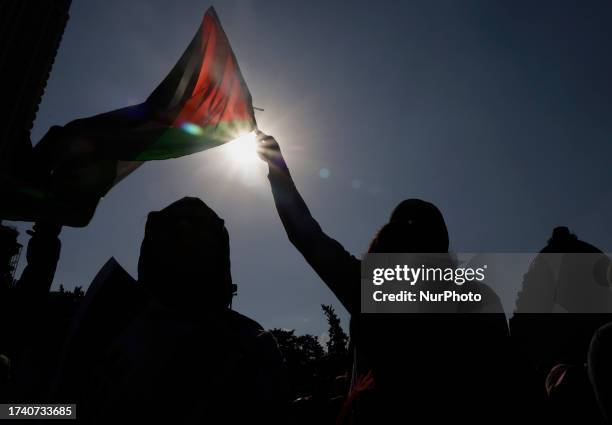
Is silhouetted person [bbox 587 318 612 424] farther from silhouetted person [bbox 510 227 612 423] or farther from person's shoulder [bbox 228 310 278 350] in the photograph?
person's shoulder [bbox 228 310 278 350]

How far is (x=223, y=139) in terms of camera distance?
160 inches

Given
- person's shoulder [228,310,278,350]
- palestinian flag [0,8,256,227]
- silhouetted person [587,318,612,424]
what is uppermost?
palestinian flag [0,8,256,227]

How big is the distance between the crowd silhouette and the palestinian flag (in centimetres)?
77

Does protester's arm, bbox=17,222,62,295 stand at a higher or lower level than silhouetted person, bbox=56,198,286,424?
higher

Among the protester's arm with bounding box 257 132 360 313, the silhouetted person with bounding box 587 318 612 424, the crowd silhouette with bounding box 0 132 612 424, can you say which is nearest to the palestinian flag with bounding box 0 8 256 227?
the crowd silhouette with bounding box 0 132 612 424

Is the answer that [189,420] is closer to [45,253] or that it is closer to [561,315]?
[45,253]

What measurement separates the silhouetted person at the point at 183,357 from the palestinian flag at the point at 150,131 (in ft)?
4.98

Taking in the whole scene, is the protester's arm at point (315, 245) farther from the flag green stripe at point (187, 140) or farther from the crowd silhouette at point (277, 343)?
the flag green stripe at point (187, 140)

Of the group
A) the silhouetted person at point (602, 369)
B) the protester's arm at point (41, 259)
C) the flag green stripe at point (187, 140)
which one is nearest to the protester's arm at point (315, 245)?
the silhouetted person at point (602, 369)

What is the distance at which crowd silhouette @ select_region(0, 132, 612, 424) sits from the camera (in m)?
1.41

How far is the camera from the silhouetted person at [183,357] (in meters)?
1.92

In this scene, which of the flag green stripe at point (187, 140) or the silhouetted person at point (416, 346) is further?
the flag green stripe at point (187, 140)

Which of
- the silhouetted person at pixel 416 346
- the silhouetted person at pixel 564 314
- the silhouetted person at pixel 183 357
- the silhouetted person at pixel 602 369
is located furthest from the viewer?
the silhouetted person at pixel 183 357

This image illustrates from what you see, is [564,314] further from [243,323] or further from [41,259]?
[41,259]
